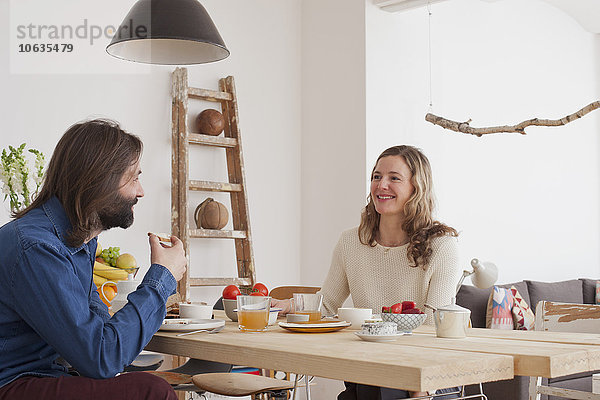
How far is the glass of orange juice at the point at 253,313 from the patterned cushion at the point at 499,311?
2.62 meters

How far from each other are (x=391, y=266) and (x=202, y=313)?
2.56 feet

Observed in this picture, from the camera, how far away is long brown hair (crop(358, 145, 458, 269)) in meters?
2.59

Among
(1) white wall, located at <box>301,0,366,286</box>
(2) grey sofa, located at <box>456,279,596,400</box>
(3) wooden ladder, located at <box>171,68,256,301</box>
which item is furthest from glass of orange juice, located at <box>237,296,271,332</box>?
(1) white wall, located at <box>301,0,366,286</box>

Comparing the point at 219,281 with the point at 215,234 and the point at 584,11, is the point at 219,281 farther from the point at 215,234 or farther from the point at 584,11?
the point at 584,11

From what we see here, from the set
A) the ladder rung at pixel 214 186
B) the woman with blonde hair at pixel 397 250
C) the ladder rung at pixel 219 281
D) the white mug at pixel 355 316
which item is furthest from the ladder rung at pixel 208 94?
the white mug at pixel 355 316

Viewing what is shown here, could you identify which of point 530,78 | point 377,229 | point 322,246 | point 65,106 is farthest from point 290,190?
point 530,78

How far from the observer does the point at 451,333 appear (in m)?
1.81

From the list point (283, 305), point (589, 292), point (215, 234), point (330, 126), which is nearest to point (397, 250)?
point (283, 305)

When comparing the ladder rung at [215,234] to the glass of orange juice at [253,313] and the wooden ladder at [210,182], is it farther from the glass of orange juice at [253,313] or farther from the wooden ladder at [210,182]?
the glass of orange juice at [253,313]

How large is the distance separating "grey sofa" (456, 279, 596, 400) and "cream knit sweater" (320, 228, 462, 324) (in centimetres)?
150

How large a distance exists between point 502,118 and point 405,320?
395 centimetres

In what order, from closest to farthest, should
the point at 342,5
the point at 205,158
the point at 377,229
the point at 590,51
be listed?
the point at 377,229, the point at 205,158, the point at 342,5, the point at 590,51

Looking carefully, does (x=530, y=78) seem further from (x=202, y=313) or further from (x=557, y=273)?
(x=202, y=313)

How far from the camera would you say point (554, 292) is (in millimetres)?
5012
